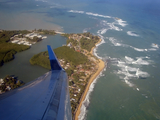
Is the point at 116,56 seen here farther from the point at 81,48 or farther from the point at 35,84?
the point at 35,84

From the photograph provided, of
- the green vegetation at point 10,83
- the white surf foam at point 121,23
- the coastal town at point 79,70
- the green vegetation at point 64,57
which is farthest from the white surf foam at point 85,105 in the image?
the white surf foam at point 121,23

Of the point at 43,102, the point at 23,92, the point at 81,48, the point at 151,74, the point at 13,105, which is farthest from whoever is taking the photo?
the point at 81,48

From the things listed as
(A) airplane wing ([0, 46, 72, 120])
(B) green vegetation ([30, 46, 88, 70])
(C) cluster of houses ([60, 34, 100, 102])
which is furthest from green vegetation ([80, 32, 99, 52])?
(A) airplane wing ([0, 46, 72, 120])

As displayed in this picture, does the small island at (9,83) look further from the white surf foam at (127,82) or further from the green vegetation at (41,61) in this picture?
the white surf foam at (127,82)

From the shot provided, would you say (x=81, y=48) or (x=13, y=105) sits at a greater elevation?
(x=13, y=105)

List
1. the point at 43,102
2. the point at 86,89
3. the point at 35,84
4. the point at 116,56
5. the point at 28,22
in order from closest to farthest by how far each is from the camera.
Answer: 1. the point at 43,102
2. the point at 35,84
3. the point at 86,89
4. the point at 116,56
5. the point at 28,22

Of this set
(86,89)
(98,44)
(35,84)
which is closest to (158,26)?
(98,44)
